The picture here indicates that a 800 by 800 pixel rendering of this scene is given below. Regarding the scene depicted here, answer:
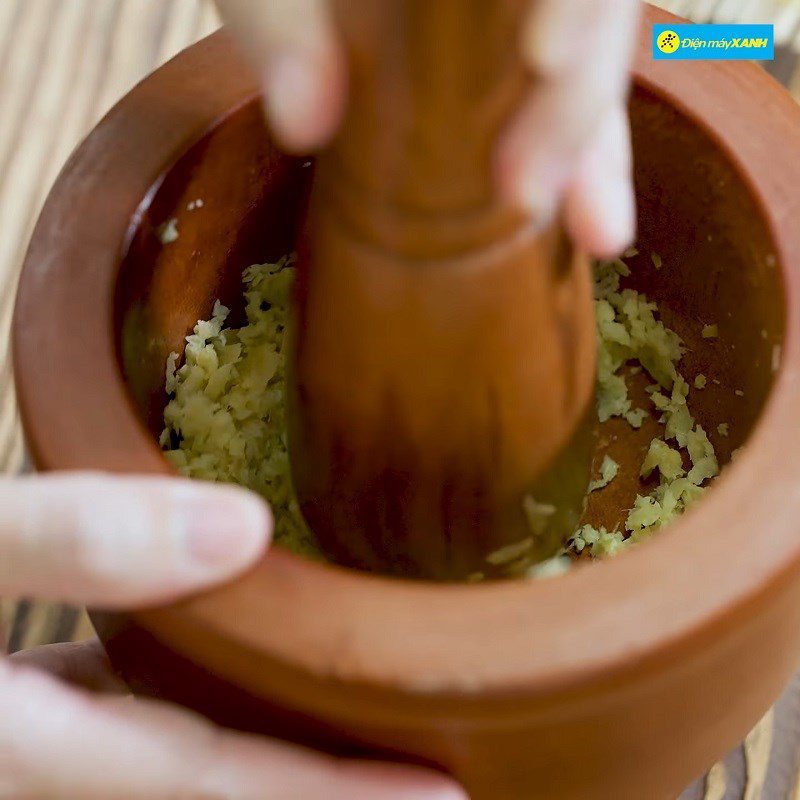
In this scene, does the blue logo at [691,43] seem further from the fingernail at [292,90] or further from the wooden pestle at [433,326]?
the fingernail at [292,90]

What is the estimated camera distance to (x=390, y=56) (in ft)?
1.32

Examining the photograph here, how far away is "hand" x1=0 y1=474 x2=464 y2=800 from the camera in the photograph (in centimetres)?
46

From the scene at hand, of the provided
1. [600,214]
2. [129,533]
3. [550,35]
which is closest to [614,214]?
[600,214]

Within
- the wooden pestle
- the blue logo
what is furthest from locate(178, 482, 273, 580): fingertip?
the blue logo

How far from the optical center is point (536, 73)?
0.39 meters

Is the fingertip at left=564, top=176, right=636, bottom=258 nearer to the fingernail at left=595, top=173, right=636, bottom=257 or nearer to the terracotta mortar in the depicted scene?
the fingernail at left=595, top=173, right=636, bottom=257

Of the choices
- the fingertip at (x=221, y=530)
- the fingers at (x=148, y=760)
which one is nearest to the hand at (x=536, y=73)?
the fingertip at (x=221, y=530)

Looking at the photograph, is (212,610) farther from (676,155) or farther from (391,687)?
(676,155)

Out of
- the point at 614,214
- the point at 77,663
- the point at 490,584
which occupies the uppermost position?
the point at 614,214

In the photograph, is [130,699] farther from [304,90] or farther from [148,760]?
[304,90]

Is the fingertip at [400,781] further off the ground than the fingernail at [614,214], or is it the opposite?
the fingernail at [614,214]

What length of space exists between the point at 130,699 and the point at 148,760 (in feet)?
0.15

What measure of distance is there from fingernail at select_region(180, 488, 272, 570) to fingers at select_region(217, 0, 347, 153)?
6.2 inches

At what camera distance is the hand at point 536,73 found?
14.7 inches
